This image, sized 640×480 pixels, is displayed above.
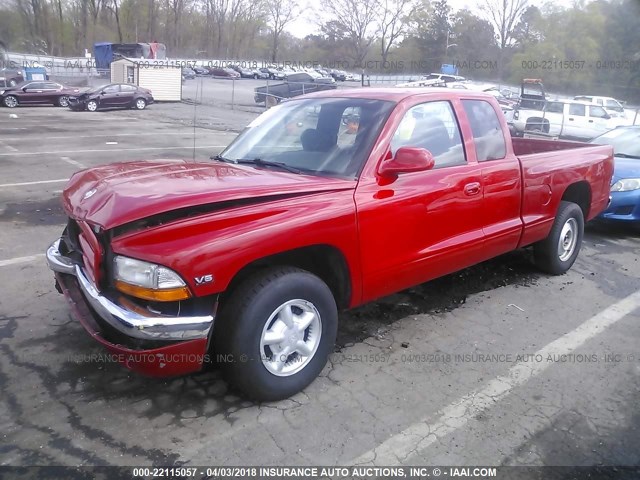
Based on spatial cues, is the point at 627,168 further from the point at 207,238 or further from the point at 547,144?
the point at 207,238

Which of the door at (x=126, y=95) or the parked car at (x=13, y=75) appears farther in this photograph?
the parked car at (x=13, y=75)

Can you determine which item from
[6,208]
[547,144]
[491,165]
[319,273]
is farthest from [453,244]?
[6,208]

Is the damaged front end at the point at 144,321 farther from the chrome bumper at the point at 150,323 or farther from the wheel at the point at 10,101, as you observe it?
the wheel at the point at 10,101

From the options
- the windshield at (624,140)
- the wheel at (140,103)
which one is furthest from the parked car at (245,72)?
the windshield at (624,140)

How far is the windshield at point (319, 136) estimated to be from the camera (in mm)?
3670

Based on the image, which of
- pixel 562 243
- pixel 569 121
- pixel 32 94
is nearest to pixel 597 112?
pixel 569 121

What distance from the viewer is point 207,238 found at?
9.21 ft

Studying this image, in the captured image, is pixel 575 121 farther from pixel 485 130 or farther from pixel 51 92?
pixel 51 92

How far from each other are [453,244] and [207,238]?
2.07m

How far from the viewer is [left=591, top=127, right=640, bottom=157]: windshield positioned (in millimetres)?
8331

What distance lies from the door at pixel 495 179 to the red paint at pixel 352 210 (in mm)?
13

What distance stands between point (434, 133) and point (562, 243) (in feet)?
7.81

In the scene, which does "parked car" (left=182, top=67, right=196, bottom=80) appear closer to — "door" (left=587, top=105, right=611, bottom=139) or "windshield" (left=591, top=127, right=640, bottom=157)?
"door" (left=587, top=105, right=611, bottom=139)

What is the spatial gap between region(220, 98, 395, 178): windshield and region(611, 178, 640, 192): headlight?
486 cm
